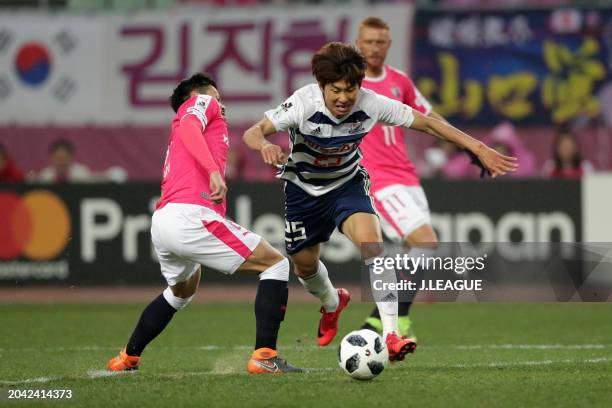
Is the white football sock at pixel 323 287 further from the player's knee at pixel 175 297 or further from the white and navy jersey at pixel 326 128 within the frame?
the player's knee at pixel 175 297

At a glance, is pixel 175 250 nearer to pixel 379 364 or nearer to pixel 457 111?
pixel 379 364

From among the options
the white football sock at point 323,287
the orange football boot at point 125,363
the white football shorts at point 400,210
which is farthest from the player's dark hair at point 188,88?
the white football shorts at point 400,210

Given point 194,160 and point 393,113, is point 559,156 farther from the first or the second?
point 194,160

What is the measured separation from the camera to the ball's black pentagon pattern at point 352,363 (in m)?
6.95

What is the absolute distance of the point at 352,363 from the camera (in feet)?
22.9

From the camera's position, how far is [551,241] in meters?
13.7

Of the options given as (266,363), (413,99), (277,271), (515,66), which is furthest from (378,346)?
(515,66)

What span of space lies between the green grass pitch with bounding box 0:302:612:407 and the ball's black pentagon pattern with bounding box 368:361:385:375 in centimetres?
6

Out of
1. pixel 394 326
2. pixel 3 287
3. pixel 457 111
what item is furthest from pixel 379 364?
pixel 457 111

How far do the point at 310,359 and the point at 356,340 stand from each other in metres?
1.66

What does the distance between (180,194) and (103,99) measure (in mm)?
10094

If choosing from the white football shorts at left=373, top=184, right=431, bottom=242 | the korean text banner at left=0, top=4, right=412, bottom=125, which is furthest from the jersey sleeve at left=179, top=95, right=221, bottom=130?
the korean text banner at left=0, top=4, right=412, bottom=125

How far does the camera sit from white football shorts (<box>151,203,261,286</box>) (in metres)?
7.38

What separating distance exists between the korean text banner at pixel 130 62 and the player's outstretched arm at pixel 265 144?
9.79 metres
